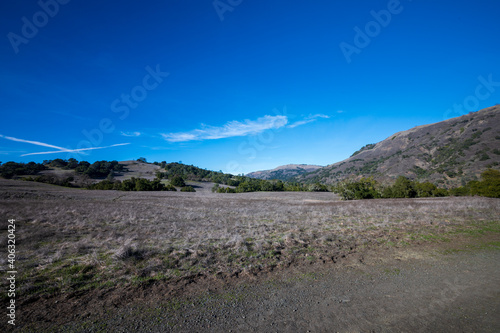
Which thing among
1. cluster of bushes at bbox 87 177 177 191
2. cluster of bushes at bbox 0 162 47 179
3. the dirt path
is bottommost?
the dirt path

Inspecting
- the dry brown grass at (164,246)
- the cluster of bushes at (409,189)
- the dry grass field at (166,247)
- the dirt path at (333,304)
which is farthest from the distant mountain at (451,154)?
the dirt path at (333,304)

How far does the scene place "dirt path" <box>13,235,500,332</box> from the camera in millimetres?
3783

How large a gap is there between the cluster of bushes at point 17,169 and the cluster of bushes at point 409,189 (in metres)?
84.1

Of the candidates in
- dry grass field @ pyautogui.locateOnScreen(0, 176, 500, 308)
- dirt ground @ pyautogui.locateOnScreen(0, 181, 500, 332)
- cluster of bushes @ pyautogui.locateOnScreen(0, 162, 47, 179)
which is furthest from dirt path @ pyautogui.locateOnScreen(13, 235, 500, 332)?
cluster of bushes @ pyautogui.locateOnScreen(0, 162, 47, 179)

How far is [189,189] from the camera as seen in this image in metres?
63.3

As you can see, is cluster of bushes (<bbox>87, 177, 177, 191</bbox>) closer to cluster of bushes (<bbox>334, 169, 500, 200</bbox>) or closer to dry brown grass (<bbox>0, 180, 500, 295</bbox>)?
dry brown grass (<bbox>0, 180, 500, 295</bbox>)

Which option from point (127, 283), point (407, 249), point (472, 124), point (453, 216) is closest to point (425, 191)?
point (453, 216)

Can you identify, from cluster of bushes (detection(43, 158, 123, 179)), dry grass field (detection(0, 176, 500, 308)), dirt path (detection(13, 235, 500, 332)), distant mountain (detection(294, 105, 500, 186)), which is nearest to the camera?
dirt path (detection(13, 235, 500, 332))

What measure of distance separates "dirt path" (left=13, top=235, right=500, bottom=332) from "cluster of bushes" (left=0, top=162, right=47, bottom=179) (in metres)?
79.3

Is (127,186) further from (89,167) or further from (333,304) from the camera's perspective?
(333,304)

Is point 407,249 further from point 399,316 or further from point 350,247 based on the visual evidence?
point 399,316

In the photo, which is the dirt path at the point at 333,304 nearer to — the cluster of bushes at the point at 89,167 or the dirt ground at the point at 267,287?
the dirt ground at the point at 267,287

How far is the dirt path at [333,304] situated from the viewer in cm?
378

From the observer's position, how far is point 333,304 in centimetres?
453
